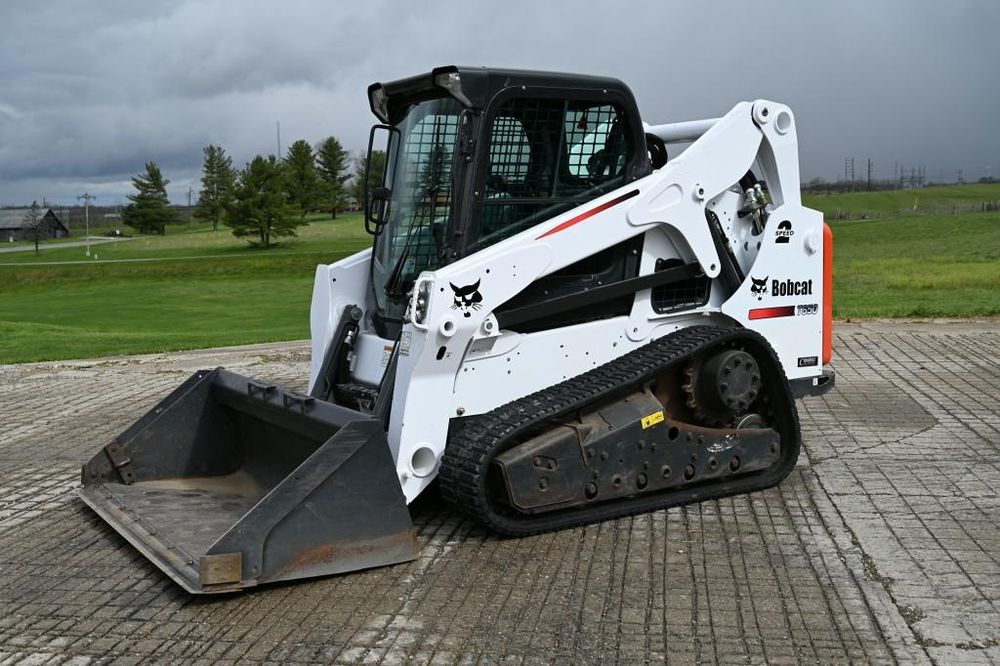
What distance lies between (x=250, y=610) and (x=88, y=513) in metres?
2.29

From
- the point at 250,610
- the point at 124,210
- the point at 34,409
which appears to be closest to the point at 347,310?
the point at 250,610

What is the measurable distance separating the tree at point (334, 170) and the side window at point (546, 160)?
9882cm

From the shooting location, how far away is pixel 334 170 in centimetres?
10950

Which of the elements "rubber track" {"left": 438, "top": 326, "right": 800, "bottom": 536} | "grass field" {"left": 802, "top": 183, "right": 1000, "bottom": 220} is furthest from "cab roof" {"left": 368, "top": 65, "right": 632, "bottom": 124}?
"grass field" {"left": 802, "top": 183, "right": 1000, "bottom": 220}

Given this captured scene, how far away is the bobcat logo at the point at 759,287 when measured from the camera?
7.25 meters

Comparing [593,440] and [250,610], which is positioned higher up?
[593,440]

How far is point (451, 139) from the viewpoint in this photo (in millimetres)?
6602

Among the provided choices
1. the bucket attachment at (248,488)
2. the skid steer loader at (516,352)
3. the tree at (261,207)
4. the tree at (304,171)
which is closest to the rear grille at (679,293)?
the skid steer loader at (516,352)

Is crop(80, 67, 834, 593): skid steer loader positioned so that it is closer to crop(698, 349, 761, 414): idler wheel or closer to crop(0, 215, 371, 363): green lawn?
crop(698, 349, 761, 414): idler wheel

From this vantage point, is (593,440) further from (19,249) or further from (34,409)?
(19,249)

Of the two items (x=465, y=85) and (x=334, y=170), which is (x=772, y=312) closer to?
(x=465, y=85)

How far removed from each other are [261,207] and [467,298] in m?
69.9

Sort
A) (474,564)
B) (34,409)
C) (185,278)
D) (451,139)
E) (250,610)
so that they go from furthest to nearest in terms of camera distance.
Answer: (185,278)
(34,409)
(451,139)
(474,564)
(250,610)

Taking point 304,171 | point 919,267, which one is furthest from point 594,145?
point 304,171
